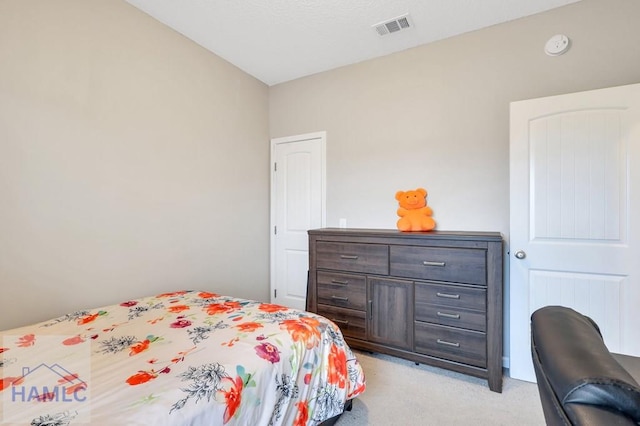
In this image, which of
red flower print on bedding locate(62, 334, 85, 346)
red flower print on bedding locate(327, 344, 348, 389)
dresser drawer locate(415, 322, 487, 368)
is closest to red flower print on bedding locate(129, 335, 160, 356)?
red flower print on bedding locate(62, 334, 85, 346)

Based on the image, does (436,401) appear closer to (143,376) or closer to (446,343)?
(446,343)

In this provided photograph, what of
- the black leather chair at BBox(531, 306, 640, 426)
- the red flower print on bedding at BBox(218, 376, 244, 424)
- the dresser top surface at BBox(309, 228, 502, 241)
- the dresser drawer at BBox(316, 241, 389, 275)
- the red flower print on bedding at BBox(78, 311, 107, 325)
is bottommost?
the red flower print on bedding at BBox(218, 376, 244, 424)

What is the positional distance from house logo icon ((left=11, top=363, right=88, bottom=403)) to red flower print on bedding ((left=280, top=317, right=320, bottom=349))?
0.81 m

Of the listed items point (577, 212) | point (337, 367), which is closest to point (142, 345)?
point (337, 367)

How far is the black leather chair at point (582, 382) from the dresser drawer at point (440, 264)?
1518 millimetres

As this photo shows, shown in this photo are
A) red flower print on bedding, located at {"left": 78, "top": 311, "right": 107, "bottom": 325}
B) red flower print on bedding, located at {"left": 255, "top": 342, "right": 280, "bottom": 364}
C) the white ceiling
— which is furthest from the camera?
the white ceiling

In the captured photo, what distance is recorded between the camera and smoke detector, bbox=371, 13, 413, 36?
2.34 meters

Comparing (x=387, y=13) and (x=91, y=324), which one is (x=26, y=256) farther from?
(x=387, y=13)

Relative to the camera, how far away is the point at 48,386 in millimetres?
979

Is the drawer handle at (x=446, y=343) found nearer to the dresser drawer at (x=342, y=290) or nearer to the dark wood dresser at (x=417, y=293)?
the dark wood dresser at (x=417, y=293)

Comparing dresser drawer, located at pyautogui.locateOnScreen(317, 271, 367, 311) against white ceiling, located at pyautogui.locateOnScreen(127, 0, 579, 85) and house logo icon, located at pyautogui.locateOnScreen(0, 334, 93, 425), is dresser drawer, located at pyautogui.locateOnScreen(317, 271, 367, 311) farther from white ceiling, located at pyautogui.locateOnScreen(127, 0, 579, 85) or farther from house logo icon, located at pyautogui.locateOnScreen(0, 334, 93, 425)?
white ceiling, located at pyautogui.locateOnScreen(127, 0, 579, 85)

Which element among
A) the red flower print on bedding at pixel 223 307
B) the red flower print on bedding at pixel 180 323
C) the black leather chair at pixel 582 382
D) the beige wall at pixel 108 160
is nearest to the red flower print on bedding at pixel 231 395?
the red flower print on bedding at pixel 180 323

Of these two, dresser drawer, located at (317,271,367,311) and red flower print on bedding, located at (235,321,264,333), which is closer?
red flower print on bedding, located at (235,321,264,333)

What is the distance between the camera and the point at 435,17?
2314mm
